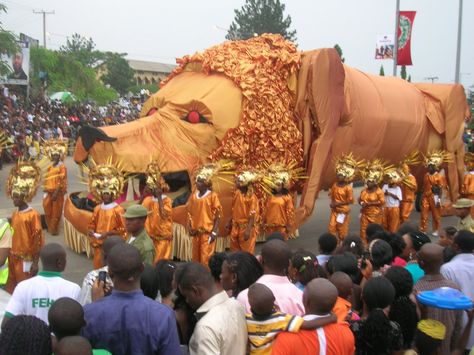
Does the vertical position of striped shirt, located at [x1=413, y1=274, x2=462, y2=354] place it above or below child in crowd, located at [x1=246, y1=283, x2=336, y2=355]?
below

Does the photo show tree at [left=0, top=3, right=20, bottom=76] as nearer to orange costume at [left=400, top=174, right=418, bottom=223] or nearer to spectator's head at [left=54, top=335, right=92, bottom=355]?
orange costume at [left=400, top=174, right=418, bottom=223]

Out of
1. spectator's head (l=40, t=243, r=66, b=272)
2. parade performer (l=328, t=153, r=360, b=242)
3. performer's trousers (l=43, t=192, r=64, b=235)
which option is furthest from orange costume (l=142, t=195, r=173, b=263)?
spectator's head (l=40, t=243, r=66, b=272)

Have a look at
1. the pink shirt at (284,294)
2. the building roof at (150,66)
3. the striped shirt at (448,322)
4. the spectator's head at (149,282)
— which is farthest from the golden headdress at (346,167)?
the building roof at (150,66)

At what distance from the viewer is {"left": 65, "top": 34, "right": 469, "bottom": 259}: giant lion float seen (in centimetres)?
770

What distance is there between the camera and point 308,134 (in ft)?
28.7

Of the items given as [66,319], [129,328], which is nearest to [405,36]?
[129,328]

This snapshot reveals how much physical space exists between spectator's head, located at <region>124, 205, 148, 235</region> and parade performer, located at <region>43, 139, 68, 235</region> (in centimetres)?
435

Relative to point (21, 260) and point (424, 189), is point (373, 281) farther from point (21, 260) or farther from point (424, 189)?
point (424, 189)

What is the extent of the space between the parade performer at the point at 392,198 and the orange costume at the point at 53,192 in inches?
207

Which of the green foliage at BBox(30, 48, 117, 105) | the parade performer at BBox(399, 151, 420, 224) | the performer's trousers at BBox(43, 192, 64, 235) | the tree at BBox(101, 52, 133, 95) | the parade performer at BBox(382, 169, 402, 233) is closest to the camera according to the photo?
the performer's trousers at BBox(43, 192, 64, 235)

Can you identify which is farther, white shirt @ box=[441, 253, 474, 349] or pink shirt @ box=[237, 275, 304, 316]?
white shirt @ box=[441, 253, 474, 349]

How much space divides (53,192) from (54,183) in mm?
145

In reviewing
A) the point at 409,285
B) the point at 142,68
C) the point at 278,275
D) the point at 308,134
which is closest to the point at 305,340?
the point at 278,275

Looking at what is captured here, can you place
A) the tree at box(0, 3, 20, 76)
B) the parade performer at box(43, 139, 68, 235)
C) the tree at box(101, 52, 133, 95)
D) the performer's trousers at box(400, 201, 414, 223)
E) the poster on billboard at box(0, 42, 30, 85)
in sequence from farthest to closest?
1. the tree at box(101, 52, 133, 95)
2. the poster on billboard at box(0, 42, 30, 85)
3. the tree at box(0, 3, 20, 76)
4. the performer's trousers at box(400, 201, 414, 223)
5. the parade performer at box(43, 139, 68, 235)
